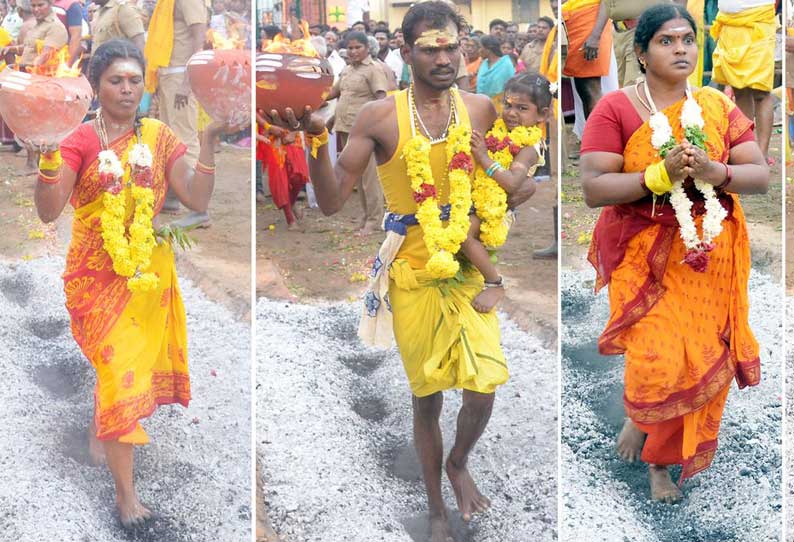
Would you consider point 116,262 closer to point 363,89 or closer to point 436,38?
point 363,89

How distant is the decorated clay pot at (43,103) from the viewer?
16.4 feet

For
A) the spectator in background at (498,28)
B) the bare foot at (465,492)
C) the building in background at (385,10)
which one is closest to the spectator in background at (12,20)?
the building in background at (385,10)

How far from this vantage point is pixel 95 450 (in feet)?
17.4

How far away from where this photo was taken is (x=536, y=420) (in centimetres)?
559

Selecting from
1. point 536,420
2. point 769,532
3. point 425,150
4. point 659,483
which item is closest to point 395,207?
point 425,150

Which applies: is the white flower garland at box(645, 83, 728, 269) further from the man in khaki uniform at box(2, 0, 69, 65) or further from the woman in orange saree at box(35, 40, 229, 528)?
the man in khaki uniform at box(2, 0, 69, 65)

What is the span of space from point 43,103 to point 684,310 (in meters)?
2.80

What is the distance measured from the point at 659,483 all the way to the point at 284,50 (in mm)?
2442

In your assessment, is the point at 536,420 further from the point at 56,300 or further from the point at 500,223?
the point at 56,300

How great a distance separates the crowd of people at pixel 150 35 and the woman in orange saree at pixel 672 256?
166 centimetres

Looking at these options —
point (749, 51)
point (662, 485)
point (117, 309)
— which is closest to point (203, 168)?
point (117, 309)

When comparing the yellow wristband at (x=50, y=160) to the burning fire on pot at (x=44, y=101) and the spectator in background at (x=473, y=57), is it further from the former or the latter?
the spectator in background at (x=473, y=57)

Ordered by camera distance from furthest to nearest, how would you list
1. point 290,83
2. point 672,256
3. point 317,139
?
1. point 672,256
2. point 317,139
3. point 290,83

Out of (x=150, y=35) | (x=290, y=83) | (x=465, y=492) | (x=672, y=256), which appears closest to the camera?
(x=290, y=83)
